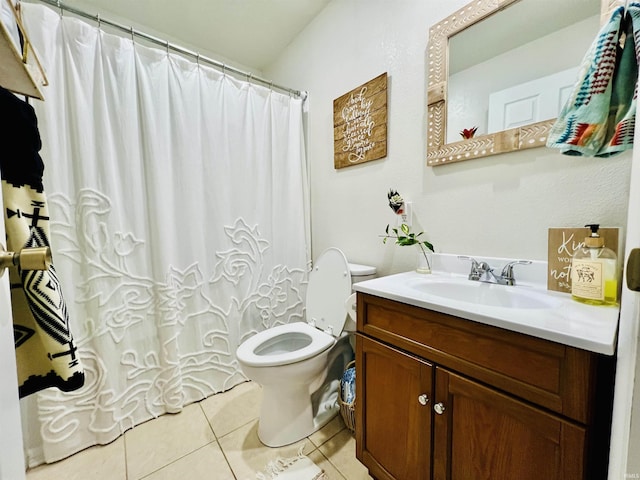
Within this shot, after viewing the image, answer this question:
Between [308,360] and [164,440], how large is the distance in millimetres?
825

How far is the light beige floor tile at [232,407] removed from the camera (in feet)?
4.55

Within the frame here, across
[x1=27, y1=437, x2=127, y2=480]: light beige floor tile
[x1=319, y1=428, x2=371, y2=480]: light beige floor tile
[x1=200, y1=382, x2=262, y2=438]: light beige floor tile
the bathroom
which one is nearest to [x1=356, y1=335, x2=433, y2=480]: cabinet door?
[x1=319, y1=428, x2=371, y2=480]: light beige floor tile

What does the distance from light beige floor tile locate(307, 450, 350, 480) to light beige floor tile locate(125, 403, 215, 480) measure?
51 centimetres

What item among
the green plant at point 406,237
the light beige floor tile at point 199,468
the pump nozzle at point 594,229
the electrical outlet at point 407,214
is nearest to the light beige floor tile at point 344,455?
the light beige floor tile at point 199,468

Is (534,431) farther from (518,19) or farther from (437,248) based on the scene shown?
(518,19)

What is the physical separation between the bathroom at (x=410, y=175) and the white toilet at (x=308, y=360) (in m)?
0.24

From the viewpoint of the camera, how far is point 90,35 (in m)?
1.18

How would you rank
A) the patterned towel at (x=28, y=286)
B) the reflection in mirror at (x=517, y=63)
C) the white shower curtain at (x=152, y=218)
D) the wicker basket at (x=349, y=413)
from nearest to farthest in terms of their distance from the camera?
the patterned towel at (x=28, y=286), the reflection in mirror at (x=517, y=63), the white shower curtain at (x=152, y=218), the wicker basket at (x=349, y=413)

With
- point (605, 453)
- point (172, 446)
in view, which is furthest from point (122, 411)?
point (605, 453)

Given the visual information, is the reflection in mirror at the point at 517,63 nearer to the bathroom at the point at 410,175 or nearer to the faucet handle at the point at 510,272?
the bathroom at the point at 410,175

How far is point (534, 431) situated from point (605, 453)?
13cm

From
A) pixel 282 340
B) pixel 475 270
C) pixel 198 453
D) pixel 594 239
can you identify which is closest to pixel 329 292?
pixel 282 340

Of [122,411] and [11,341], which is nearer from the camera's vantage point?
[11,341]

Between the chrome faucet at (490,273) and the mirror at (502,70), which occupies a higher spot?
the mirror at (502,70)
